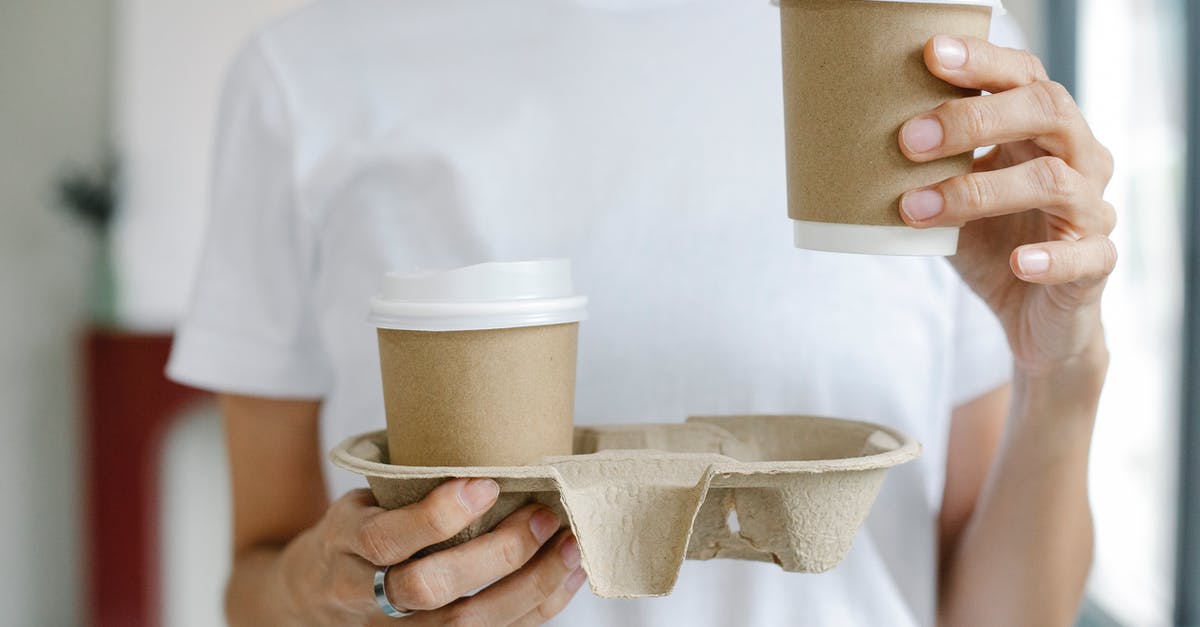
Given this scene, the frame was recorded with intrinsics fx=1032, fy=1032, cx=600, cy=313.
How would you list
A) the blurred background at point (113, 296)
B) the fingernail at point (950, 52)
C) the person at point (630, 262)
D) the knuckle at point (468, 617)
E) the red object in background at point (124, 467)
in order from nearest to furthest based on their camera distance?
1. the fingernail at point (950, 52)
2. the knuckle at point (468, 617)
3. the person at point (630, 262)
4. the blurred background at point (113, 296)
5. the red object in background at point (124, 467)

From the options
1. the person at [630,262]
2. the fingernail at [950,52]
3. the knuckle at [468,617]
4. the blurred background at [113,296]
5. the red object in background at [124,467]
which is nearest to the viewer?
the fingernail at [950,52]

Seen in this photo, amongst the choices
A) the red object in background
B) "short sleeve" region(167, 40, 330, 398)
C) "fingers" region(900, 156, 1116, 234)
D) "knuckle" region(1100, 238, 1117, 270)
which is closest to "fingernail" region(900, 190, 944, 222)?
"fingers" region(900, 156, 1116, 234)

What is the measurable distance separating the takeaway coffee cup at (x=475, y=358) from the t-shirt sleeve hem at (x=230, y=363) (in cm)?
31

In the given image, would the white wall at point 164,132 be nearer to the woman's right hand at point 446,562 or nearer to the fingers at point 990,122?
the woman's right hand at point 446,562

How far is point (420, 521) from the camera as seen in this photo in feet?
1.98

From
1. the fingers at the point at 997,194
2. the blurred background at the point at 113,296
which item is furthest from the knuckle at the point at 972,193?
the blurred background at the point at 113,296

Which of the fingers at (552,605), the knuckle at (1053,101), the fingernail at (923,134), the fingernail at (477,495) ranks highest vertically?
the knuckle at (1053,101)

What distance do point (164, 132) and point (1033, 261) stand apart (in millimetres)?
2450

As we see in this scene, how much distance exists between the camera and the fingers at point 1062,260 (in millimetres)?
619

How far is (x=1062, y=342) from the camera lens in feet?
2.41

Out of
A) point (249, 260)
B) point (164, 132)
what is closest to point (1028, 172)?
point (249, 260)

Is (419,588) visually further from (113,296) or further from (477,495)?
(113,296)

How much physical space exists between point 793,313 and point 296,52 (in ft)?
1.67

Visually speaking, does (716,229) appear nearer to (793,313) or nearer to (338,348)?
(793,313)
